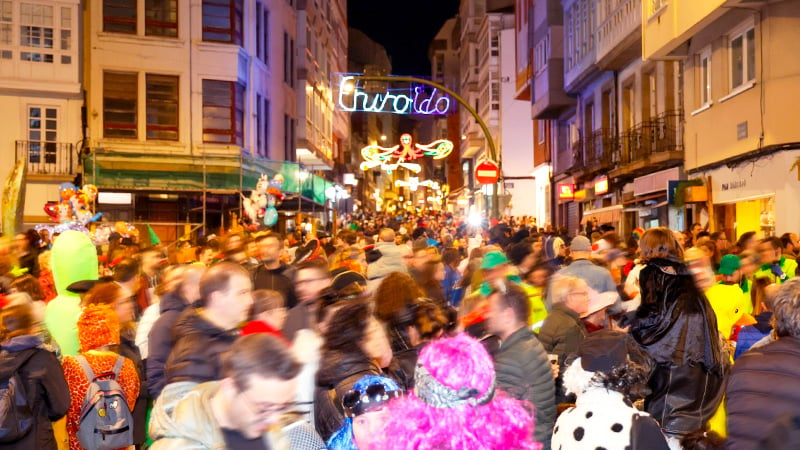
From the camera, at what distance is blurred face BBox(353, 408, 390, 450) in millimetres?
3575

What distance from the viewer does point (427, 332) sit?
5625mm

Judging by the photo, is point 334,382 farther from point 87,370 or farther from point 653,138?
point 653,138

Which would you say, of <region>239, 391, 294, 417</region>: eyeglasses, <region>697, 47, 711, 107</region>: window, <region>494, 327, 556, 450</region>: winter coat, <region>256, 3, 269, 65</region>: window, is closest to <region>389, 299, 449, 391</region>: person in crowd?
<region>494, 327, 556, 450</region>: winter coat

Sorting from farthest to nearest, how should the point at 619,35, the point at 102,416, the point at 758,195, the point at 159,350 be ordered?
the point at 619,35, the point at 758,195, the point at 159,350, the point at 102,416

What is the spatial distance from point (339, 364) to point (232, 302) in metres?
0.90

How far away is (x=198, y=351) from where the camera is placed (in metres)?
4.69

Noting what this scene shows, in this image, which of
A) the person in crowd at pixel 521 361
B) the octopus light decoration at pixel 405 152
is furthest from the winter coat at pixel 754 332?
the octopus light decoration at pixel 405 152

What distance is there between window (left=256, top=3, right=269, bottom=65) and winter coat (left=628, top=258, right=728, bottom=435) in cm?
2861

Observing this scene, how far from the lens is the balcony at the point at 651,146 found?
21.8m

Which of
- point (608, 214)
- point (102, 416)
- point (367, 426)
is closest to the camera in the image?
point (367, 426)

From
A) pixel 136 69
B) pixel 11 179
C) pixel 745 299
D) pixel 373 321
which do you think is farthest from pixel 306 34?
pixel 373 321

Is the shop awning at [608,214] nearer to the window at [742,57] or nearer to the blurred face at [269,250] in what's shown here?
the window at [742,57]

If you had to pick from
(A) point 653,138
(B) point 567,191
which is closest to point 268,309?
(A) point 653,138

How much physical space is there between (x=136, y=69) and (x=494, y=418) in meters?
27.0
